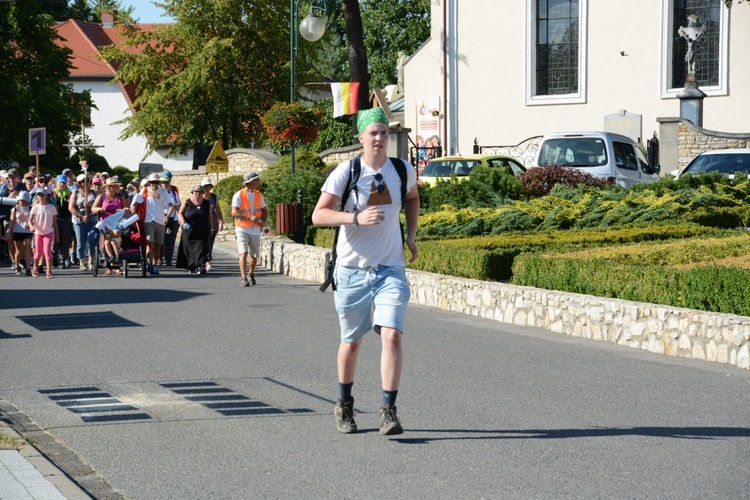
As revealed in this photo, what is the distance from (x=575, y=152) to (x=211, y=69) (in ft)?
93.1

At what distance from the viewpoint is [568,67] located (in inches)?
1540

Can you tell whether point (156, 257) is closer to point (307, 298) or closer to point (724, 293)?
point (307, 298)

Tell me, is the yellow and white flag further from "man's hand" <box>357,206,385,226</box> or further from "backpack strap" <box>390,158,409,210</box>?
"man's hand" <box>357,206,385,226</box>

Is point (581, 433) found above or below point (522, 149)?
below

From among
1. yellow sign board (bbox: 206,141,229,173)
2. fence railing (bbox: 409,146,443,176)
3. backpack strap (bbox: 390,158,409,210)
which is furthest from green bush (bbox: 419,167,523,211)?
fence railing (bbox: 409,146,443,176)

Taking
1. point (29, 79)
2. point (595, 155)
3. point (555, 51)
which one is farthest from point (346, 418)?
point (29, 79)

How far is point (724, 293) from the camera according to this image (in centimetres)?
1141

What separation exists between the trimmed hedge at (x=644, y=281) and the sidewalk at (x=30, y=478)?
22.4 ft

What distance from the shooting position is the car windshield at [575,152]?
84.8 ft

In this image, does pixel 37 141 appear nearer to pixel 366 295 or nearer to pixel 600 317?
pixel 600 317

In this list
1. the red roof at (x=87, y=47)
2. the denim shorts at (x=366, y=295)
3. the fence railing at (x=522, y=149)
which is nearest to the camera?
the denim shorts at (x=366, y=295)

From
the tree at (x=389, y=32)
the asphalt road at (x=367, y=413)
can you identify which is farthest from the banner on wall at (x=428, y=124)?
the tree at (x=389, y=32)

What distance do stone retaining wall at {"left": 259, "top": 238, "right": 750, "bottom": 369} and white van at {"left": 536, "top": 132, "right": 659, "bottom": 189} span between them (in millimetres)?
10495

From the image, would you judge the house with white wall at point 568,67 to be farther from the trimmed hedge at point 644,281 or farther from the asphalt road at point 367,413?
the asphalt road at point 367,413
